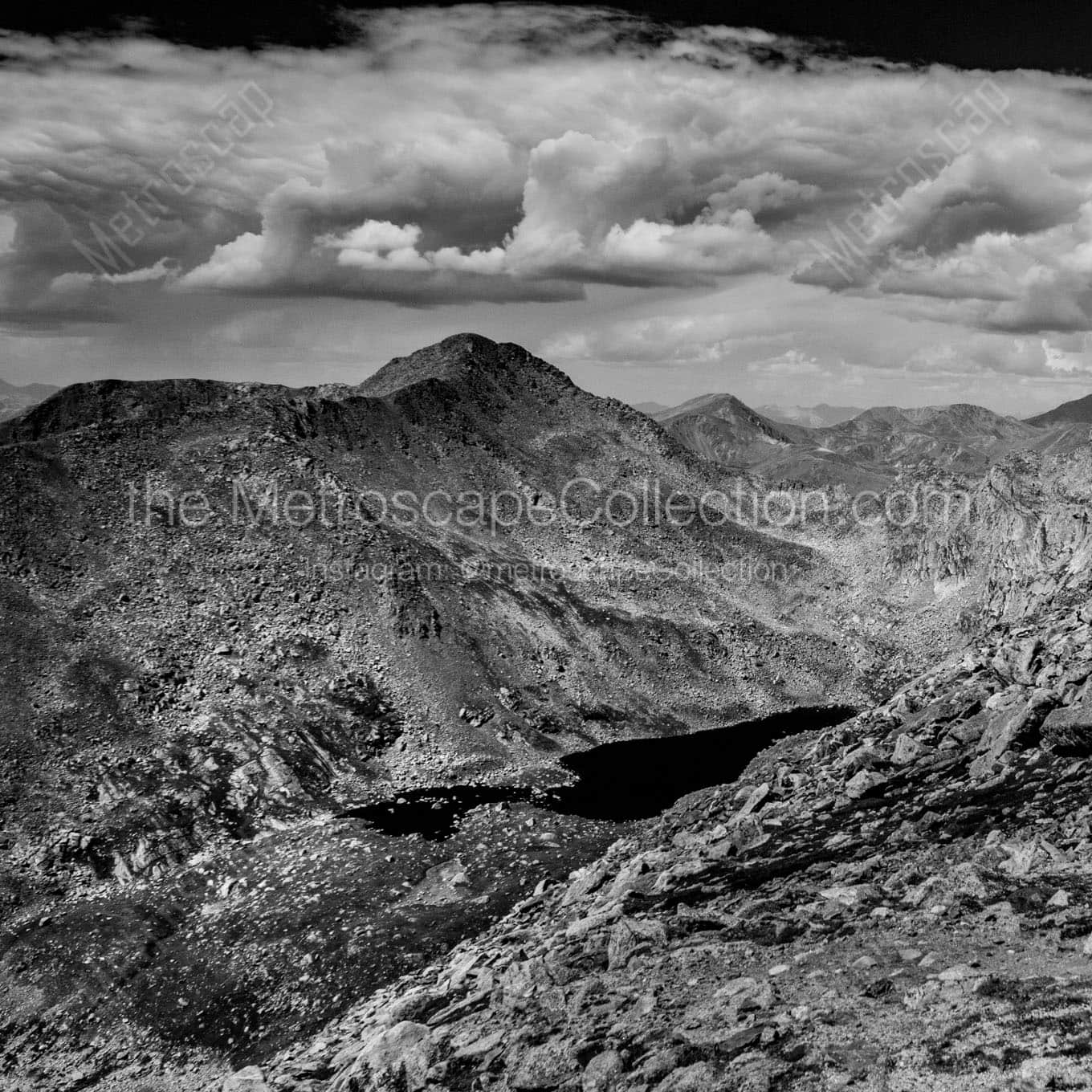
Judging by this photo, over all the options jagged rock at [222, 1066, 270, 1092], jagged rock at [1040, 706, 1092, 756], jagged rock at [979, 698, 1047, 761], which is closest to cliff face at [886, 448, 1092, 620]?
jagged rock at [979, 698, 1047, 761]

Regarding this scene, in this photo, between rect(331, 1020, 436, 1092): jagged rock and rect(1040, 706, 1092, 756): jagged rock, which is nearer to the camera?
rect(331, 1020, 436, 1092): jagged rock

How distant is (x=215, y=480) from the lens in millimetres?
99562

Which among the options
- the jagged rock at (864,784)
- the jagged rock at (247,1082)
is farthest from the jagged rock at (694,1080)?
the jagged rock at (247,1082)

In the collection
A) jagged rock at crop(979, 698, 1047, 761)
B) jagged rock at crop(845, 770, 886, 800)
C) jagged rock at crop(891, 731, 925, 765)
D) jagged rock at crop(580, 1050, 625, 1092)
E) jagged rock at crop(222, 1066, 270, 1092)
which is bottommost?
jagged rock at crop(222, 1066, 270, 1092)

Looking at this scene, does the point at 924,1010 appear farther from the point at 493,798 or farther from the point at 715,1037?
the point at 493,798

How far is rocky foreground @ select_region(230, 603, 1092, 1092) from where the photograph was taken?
19062 millimetres

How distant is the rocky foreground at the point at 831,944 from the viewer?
19.1 metres

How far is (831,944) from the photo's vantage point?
24953mm

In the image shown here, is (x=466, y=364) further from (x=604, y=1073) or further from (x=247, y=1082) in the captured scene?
(x=604, y=1073)

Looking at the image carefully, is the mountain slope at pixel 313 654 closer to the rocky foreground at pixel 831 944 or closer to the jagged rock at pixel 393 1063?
the rocky foreground at pixel 831 944

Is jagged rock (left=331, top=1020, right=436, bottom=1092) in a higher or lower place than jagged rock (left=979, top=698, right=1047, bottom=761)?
lower

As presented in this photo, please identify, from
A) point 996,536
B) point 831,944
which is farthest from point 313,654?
point 996,536

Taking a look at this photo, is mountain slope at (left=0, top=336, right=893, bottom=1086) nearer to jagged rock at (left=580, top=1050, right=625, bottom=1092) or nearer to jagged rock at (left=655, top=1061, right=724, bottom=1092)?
jagged rock at (left=580, top=1050, right=625, bottom=1092)

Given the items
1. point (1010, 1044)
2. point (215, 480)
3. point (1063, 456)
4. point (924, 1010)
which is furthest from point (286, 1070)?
point (1063, 456)
